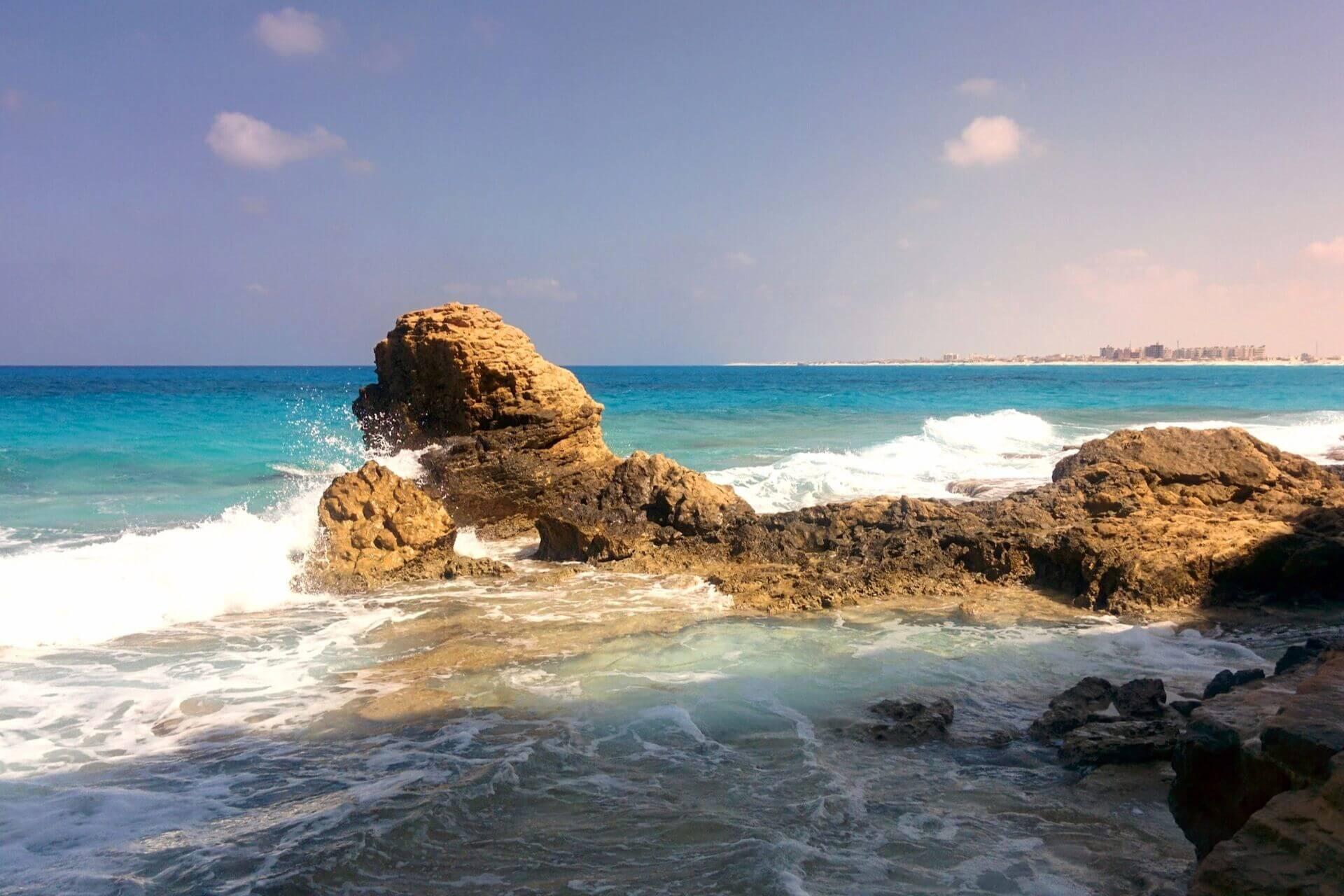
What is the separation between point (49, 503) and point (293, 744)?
12367 millimetres

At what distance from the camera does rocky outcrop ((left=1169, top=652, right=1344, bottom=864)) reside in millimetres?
2488

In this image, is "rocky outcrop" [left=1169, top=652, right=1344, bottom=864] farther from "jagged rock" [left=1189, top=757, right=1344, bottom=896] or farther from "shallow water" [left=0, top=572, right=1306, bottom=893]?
"shallow water" [left=0, top=572, right=1306, bottom=893]

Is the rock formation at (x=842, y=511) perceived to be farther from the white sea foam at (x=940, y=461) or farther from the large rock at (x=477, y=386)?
the white sea foam at (x=940, y=461)

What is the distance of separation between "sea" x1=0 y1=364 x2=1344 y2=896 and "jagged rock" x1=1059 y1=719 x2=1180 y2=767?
0.40 ft

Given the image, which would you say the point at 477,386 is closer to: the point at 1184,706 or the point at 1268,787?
the point at 1184,706

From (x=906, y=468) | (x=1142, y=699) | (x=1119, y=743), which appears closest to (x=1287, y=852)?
(x=1119, y=743)

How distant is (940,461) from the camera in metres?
17.5

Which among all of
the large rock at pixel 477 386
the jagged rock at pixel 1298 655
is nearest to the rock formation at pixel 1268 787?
the jagged rock at pixel 1298 655

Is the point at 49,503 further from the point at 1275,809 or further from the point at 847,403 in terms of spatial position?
the point at 847,403

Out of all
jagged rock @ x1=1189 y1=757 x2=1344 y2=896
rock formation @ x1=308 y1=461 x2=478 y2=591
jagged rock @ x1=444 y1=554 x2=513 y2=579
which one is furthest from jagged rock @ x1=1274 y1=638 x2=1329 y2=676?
rock formation @ x1=308 y1=461 x2=478 y2=591

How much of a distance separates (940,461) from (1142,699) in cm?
1318

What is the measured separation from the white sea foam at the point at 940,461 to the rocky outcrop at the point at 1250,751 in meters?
9.03

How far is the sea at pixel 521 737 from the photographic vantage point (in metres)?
3.45

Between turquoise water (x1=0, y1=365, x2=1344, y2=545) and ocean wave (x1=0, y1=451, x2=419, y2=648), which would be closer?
ocean wave (x1=0, y1=451, x2=419, y2=648)
